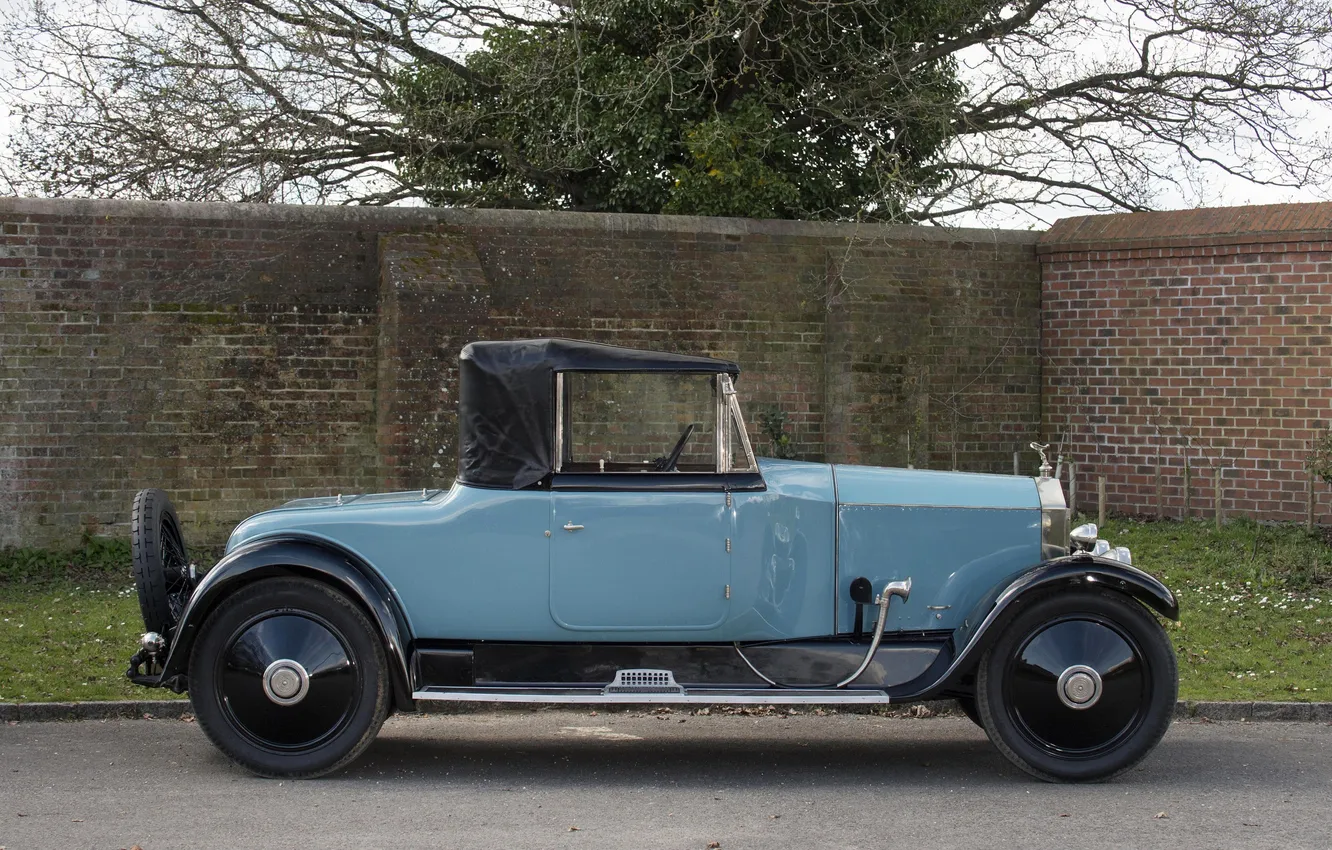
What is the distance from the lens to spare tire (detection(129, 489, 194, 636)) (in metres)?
6.40

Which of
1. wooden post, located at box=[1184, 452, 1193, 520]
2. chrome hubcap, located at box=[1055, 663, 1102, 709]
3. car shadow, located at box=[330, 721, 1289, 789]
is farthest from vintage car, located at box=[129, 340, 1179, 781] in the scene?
wooden post, located at box=[1184, 452, 1193, 520]

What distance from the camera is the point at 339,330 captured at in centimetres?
1282

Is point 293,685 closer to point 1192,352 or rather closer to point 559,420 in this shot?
point 559,420

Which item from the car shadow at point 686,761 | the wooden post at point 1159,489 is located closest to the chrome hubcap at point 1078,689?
the car shadow at point 686,761

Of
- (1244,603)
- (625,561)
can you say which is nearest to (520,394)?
(625,561)

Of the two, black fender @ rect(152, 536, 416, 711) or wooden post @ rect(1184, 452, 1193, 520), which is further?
wooden post @ rect(1184, 452, 1193, 520)

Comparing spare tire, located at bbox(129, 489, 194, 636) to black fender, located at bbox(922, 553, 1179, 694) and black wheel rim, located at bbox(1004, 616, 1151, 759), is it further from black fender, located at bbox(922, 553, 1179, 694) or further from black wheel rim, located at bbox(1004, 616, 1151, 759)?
black wheel rim, located at bbox(1004, 616, 1151, 759)

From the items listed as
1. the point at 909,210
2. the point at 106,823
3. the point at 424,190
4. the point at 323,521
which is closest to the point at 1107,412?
the point at 909,210

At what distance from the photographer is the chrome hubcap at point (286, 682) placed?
19.9ft

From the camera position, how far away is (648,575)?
6.24 m

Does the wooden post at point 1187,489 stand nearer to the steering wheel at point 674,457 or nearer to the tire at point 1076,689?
the tire at point 1076,689

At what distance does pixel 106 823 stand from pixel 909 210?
1199 cm

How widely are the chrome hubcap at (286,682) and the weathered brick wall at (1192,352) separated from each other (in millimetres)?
10141

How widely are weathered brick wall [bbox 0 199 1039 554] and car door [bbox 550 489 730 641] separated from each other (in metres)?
6.24
